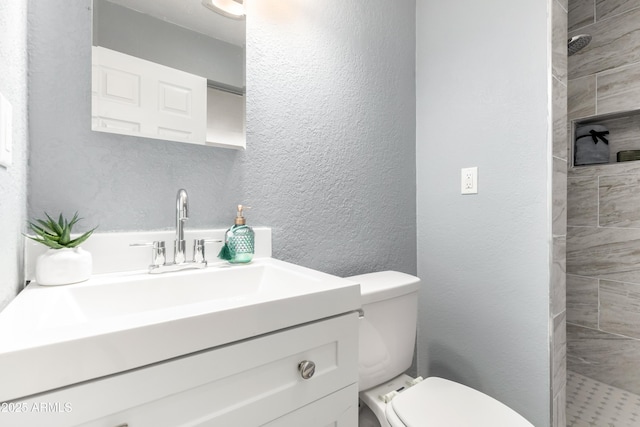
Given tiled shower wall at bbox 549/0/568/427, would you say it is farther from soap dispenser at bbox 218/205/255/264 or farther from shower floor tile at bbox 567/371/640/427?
soap dispenser at bbox 218/205/255/264

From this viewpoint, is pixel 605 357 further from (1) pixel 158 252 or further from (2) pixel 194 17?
(2) pixel 194 17

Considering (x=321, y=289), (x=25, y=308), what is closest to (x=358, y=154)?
(x=321, y=289)

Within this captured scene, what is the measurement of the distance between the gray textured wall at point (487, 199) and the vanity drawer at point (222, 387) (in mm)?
849

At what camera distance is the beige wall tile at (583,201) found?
188 centimetres

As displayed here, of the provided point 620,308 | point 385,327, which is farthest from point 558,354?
point 620,308

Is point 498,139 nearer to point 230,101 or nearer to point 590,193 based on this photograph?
point 230,101

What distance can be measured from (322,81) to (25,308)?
3.63ft

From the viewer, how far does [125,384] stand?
42cm

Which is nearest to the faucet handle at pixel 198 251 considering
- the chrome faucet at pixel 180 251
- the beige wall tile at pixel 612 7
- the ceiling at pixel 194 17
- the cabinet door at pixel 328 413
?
the chrome faucet at pixel 180 251

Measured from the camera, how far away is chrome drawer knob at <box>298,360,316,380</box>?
1.93 ft

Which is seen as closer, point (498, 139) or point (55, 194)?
point (55, 194)

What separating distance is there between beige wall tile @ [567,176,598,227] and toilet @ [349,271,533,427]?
150 cm

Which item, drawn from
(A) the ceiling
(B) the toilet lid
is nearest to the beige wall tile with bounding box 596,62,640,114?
(B) the toilet lid

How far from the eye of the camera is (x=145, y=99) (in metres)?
0.87
